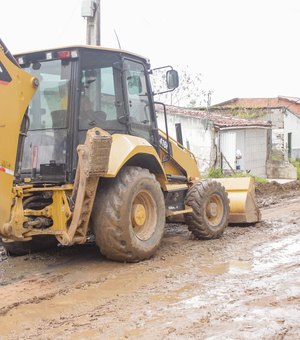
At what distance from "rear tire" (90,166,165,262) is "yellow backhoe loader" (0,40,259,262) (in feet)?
0.04

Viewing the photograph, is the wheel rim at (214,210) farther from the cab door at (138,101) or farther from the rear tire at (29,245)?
the rear tire at (29,245)

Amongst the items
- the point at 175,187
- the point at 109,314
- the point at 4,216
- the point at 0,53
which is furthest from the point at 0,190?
the point at 175,187

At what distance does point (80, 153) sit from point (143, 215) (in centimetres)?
135

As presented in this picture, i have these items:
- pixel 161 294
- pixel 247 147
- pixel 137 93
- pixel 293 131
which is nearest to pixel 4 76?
pixel 137 93

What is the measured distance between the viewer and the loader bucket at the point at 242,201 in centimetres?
906

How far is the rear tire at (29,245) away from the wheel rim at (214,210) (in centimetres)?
243

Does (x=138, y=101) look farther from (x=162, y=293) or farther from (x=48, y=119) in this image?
(x=162, y=293)

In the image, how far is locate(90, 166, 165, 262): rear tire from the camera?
6.04m

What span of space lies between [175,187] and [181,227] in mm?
2074

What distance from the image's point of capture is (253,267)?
6391 mm

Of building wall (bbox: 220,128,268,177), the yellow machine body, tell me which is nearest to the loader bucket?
the yellow machine body

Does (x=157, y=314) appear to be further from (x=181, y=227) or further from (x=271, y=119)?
(x=271, y=119)

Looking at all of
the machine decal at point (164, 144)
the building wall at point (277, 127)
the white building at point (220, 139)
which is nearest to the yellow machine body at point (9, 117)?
the machine decal at point (164, 144)

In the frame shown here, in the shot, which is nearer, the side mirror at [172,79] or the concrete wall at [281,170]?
the side mirror at [172,79]
